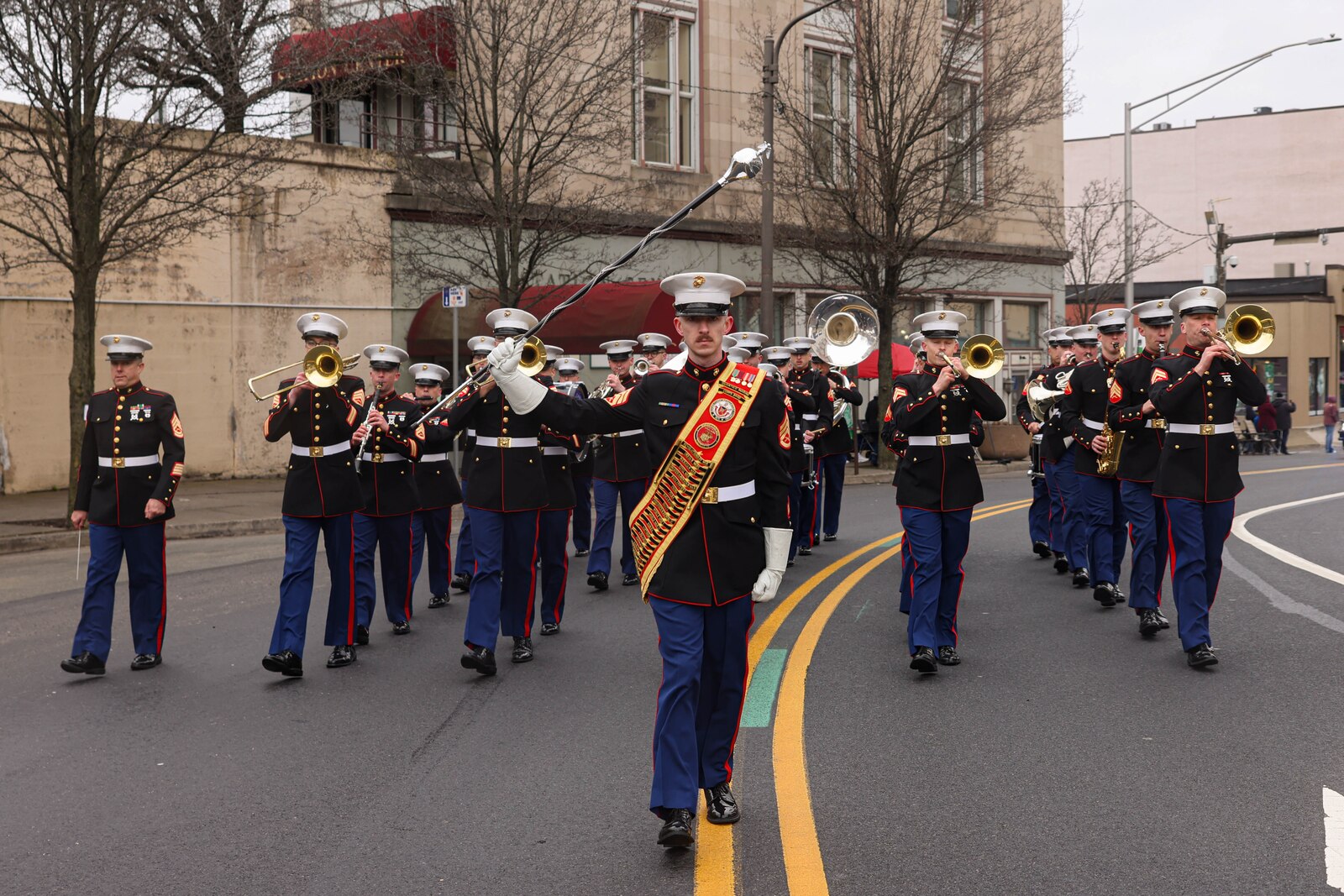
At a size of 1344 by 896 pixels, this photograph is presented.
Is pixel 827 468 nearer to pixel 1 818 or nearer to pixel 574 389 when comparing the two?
pixel 574 389

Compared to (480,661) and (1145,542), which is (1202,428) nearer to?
(1145,542)

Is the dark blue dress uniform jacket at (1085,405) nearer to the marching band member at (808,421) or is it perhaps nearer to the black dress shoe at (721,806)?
the marching band member at (808,421)

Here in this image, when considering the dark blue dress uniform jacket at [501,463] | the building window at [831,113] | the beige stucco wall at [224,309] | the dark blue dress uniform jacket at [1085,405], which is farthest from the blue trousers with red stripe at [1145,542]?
the building window at [831,113]

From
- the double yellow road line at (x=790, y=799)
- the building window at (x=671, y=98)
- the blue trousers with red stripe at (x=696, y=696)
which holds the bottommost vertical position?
the double yellow road line at (x=790, y=799)

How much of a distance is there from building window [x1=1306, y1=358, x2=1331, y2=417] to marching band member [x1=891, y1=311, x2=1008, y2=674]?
50.9m

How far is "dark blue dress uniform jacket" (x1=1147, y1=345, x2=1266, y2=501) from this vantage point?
817 centimetres

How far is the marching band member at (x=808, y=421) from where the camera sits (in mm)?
13578

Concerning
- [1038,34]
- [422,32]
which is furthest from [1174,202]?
[422,32]

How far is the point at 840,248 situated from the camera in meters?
27.4

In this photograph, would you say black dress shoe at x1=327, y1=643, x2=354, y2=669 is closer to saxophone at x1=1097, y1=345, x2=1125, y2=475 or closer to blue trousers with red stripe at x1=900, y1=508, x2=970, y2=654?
blue trousers with red stripe at x1=900, y1=508, x2=970, y2=654

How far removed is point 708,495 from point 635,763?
1546 mm

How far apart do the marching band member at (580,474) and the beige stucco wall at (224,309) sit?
967 cm

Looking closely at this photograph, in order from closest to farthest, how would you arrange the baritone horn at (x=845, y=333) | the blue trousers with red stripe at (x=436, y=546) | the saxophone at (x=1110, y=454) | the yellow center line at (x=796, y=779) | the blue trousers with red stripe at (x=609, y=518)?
the yellow center line at (x=796, y=779)
the saxophone at (x=1110, y=454)
the blue trousers with red stripe at (x=436, y=546)
the blue trousers with red stripe at (x=609, y=518)
the baritone horn at (x=845, y=333)

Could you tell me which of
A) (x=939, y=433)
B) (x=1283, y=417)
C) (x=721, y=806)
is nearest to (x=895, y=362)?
(x=1283, y=417)
